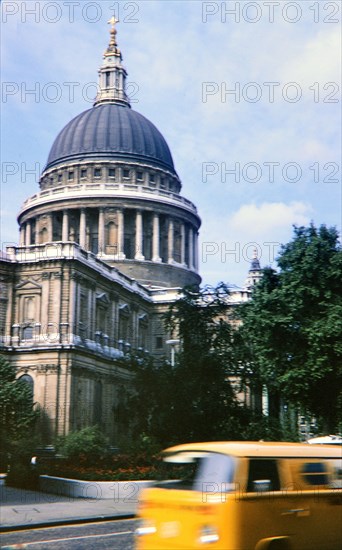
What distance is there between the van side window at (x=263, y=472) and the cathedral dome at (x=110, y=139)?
8439 centimetres

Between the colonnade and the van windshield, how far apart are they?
74171 millimetres

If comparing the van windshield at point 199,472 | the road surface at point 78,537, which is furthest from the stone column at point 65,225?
the van windshield at point 199,472

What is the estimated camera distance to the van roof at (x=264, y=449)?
12852mm

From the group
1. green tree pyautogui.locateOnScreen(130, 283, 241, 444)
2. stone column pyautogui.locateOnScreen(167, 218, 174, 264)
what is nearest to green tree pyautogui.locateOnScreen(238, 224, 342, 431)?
green tree pyautogui.locateOnScreen(130, 283, 241, 444)

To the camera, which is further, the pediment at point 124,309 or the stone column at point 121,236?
the stone column at point 121,236

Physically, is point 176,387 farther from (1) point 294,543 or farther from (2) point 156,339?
(2) point 156,339

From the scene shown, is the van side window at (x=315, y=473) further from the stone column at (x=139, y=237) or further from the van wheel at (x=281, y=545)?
the stone column at (x=139, y=237)

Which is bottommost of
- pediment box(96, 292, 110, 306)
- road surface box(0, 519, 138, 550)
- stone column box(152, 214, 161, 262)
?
road surface box(0, 519, 138, 550)

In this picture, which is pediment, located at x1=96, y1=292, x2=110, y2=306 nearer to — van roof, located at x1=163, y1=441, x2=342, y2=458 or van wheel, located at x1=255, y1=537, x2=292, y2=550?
van roof, located at x1=163, y1=441, x2=342, y2=458

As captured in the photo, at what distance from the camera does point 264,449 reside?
42.9 ft

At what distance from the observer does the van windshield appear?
1259 centimetres

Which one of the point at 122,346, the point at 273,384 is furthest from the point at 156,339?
the point at 273,384

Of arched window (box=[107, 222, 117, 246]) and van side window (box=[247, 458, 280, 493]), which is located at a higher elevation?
arched window (box=[107, 222, 117, 246])

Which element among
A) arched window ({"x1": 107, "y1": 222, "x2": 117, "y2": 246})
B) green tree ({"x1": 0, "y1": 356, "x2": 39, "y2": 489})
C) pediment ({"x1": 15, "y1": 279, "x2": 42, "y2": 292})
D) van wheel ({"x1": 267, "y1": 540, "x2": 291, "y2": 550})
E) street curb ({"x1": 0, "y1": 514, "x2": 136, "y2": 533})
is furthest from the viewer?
arched window ({"x1": 107, "y1": 222, "x2": 117, "y2": 246})
